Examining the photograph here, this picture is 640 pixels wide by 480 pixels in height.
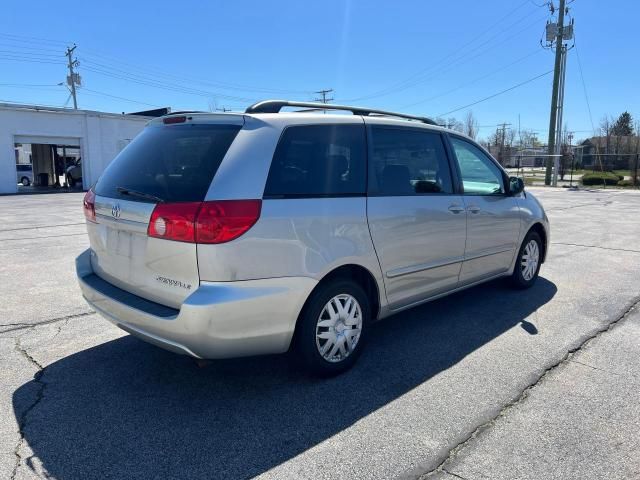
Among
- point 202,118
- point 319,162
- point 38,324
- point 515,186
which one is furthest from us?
point 515,186

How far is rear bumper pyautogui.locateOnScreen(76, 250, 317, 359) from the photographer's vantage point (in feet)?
9.12

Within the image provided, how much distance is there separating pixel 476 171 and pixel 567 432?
273 centimetres

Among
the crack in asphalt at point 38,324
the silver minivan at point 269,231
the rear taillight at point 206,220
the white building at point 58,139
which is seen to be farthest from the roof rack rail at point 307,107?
the white building at point 58,139

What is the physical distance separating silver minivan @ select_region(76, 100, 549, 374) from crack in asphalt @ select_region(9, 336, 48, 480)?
62 centimetres

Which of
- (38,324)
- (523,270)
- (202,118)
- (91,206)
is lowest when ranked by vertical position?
(38,324)

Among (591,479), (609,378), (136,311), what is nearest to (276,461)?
(136,311)

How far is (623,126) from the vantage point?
6875 cm

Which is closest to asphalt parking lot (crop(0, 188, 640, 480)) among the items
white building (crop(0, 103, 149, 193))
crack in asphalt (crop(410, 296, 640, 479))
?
crack in asphalt (crop(410, 296, 640, 479))

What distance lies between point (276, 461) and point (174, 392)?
1041 millimetres

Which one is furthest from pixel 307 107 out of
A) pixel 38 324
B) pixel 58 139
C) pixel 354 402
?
pixel 58 139

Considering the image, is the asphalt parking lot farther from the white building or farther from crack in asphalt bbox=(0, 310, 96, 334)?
the white building

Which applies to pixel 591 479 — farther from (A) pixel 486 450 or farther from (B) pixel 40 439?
(B) pixel 40 439

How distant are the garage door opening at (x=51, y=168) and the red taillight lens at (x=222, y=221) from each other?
27.2m

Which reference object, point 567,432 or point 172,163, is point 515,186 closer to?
point 567,432
